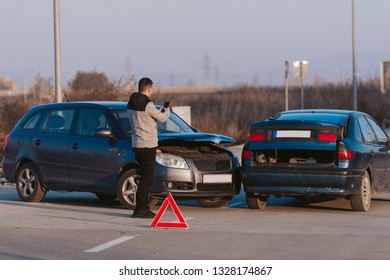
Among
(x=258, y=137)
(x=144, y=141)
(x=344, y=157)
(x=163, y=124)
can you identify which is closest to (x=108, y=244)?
(x=144, y=141)

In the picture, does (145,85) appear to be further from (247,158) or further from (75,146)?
(75,146)

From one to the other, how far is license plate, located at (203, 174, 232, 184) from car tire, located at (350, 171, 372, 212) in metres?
1.84

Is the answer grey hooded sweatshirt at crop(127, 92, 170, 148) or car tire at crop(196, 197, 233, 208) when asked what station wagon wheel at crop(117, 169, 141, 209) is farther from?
car tire at crop(196, 197, 233, 208)

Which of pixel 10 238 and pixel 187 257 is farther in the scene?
pixel 10 238

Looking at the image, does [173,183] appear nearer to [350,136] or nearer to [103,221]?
[103,221]

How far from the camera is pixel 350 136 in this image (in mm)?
15352

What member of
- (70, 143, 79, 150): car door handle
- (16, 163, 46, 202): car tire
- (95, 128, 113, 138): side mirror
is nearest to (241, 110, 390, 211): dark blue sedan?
(95, 128, 113, 138): side mirror

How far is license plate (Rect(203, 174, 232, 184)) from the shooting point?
51.0 feet

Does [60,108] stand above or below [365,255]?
above

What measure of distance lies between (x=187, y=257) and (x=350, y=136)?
202 inches

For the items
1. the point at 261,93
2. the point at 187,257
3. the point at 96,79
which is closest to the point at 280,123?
the point at 187,257

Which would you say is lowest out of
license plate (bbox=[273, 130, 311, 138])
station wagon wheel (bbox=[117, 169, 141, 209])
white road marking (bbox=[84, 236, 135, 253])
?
white road marking (bbox=[84, 236, 135, 253])

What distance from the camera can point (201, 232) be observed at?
13.1 metres

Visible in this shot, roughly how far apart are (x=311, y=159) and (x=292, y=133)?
0.53 m
